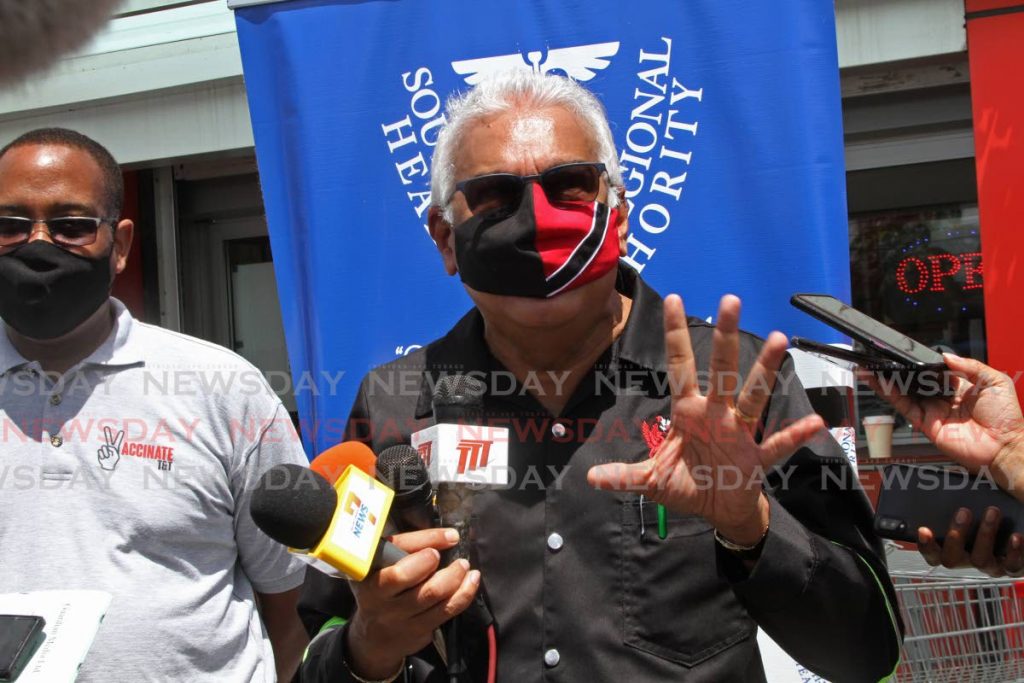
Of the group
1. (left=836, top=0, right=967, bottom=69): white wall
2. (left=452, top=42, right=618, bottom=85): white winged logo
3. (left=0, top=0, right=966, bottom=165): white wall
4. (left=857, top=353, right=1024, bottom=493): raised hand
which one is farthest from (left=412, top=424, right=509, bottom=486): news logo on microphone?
(left=0, top=0, right=966, bottom=165): white wall

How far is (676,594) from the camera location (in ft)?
6.04

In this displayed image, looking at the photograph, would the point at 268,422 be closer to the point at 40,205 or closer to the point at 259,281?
the point at 40,205

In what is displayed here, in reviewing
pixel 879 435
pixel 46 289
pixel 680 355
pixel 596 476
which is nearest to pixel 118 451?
pixel 46 289

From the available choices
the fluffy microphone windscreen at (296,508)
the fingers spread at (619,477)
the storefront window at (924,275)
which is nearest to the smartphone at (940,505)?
the fingers spread at (619,477)

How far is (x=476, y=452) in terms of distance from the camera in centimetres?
170

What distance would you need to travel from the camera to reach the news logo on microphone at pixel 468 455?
1690mm

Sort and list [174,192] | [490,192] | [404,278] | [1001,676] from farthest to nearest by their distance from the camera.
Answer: [174,192] → [1001,676] → [404,278] → [490,192]

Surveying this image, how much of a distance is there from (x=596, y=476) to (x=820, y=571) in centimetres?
46

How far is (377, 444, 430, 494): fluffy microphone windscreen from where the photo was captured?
156 centimetres

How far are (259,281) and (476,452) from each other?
4286mm

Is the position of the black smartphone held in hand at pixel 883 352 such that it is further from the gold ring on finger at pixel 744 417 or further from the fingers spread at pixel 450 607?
the fingers spread at pixel 450 607

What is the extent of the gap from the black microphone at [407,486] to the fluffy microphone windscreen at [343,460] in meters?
0.09

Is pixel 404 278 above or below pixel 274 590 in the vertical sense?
above

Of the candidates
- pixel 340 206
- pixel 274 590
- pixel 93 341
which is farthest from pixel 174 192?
pixel 274 590
